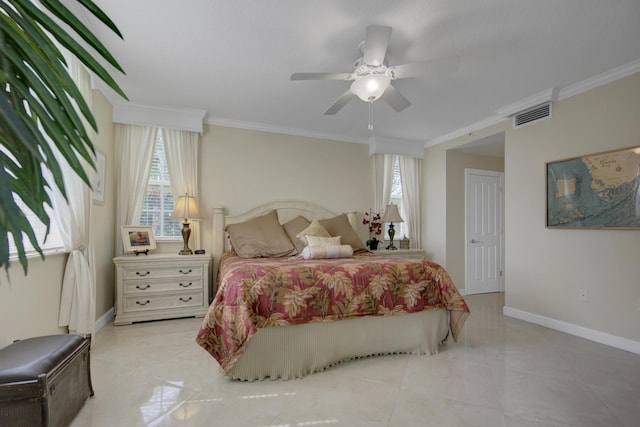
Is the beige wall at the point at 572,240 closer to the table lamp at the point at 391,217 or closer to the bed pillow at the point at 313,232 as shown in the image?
the table lamp at the point at 391,217

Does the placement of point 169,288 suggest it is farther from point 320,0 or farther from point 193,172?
point 320,0

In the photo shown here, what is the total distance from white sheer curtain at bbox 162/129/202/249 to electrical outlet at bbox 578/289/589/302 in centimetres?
438

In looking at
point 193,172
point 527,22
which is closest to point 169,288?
point 193,172

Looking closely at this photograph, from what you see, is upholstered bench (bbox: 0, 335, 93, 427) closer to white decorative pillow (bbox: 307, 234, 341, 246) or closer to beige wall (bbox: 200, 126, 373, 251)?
white decorative pillow (bbox: 307, 234, 341, 246)

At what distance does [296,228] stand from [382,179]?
1.90 m

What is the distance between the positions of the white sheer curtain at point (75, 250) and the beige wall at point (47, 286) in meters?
0.06

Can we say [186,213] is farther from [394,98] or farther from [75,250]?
[394,98]

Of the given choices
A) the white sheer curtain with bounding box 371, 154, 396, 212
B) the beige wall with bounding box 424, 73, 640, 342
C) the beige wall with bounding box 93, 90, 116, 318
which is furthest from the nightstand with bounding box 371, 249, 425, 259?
the beige wall with bounding box 93, 90, 116, 318

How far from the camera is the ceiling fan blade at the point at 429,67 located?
2.07m

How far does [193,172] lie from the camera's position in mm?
4012

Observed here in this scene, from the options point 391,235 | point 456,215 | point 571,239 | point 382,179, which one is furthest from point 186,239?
point 571,239

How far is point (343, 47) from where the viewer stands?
8.18 ft

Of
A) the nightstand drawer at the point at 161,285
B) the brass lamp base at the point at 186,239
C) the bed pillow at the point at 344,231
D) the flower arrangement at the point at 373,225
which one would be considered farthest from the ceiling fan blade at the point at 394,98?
the nightstand drawer at the point at 161,285

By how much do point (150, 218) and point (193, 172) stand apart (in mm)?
799
